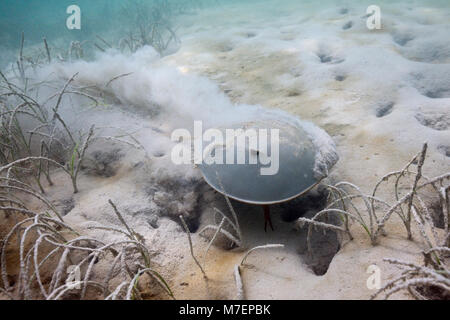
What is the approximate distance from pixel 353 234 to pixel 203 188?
1.53 m

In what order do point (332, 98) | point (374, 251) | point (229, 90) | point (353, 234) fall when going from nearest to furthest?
1. point (374, 251)
2. point (353, 234)
3. point (332, 98)
4. point (229, 90)

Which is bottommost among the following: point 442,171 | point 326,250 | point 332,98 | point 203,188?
point 326,250

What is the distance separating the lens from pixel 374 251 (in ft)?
5.98
